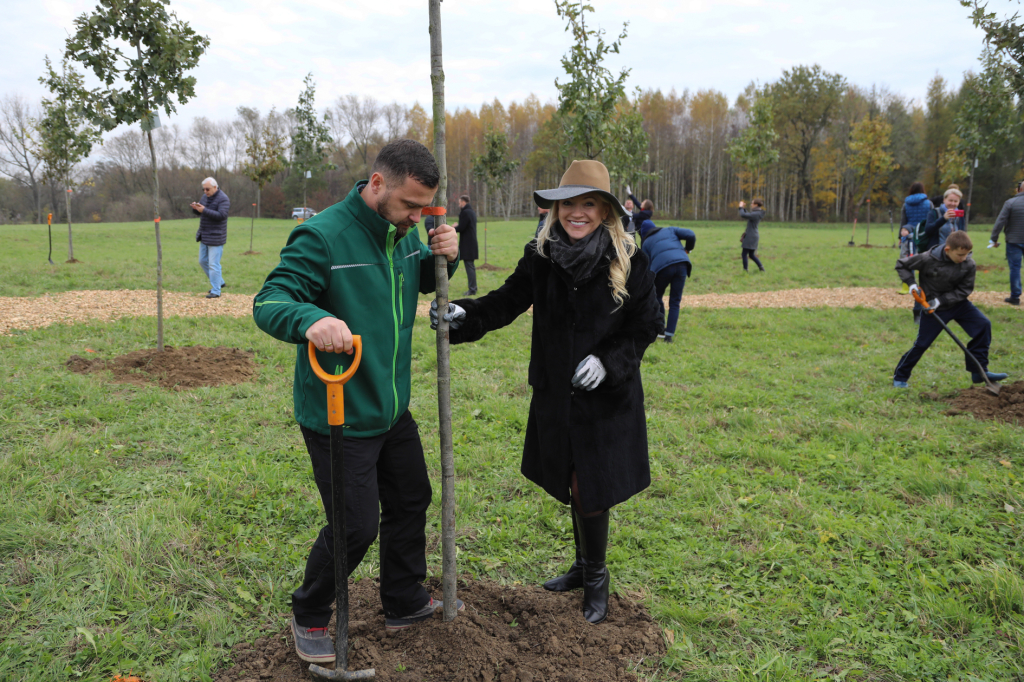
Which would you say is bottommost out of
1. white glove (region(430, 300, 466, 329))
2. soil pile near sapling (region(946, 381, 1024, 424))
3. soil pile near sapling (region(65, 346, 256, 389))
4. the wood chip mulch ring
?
soil pile near sapling (region(946, 381, 1024, 424))

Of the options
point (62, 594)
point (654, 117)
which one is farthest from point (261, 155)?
point (654, 117)

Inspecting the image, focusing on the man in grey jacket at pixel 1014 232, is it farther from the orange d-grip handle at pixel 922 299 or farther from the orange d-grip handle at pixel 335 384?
the orange d-grip handle at pixel 335 384

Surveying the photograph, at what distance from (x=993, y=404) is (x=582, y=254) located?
546 centimetres

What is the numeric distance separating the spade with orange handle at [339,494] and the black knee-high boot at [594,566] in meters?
1.13

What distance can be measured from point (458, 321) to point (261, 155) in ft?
68.2

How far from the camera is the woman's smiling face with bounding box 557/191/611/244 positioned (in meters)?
2.81

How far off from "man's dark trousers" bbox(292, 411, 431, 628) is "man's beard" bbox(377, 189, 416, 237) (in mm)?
841

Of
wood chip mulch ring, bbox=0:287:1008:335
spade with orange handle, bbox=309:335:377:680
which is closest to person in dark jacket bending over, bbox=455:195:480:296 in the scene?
wood chip mulch ring, bbox=0:287:1008:335

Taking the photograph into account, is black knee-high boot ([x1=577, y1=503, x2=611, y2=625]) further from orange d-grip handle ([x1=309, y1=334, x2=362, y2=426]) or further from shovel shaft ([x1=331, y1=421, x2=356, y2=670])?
orange d-grip handle ([x1=309, y1=334, x2=362, y2=426])

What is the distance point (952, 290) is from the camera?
6.32 m

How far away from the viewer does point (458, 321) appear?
2.73 meters

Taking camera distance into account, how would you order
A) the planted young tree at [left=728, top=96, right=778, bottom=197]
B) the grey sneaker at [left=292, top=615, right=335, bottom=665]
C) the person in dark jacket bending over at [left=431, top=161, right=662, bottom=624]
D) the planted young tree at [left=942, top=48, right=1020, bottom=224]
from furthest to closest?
the planted young tree at [left=728, top=96, right=778, bottom=197] → the planted young tree at [left=942, top=48, right=1020, bottom=224] → the person in dark jacket bending over at [left=431, top=161, right=662, bottom=624] → the grey sneaker at [left=292, top=615, right=335, bottom=665]

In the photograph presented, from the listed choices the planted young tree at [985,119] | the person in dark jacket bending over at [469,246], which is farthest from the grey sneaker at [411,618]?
the person in dark jacket bending over at [469,246]

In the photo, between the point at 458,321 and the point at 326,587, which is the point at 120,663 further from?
the point at 458,321
